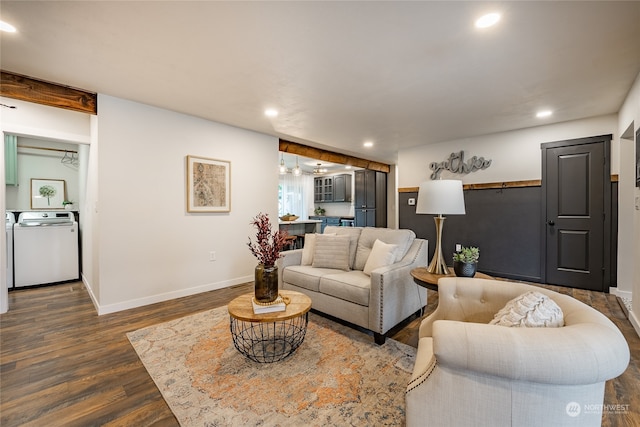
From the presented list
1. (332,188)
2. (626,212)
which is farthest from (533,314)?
(332,188)

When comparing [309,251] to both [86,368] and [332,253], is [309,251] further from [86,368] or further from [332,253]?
[86,368]

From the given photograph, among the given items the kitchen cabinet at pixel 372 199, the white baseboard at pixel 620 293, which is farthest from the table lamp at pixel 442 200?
the kitchen cabinet at pixel 372 199

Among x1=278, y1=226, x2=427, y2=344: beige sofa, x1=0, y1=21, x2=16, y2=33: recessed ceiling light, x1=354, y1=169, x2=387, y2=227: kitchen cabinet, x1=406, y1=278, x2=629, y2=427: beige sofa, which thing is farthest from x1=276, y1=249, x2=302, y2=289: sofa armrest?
x1=354, y1=169, x2=387, y2=227: kitchen cabinet

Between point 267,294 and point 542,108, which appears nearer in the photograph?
point 267,294

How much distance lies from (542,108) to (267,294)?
3855 mm

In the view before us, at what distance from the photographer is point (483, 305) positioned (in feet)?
5.00

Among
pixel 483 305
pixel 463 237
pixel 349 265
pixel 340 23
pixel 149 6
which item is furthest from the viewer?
pixel 463 237

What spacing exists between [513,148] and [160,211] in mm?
5213

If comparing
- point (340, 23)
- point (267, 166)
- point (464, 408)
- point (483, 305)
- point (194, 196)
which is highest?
point (340, 23)

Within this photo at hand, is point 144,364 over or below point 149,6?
below

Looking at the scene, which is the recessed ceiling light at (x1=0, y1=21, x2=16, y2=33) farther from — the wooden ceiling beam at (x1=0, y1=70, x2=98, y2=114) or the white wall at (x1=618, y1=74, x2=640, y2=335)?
the white wall at (x1=618, y1=74, x2=640, y2=335)

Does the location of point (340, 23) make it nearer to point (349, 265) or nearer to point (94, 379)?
point (349, 265)

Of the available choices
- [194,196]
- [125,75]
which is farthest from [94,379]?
[125,75]

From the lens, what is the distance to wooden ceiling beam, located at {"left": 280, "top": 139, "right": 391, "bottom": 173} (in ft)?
16.3
